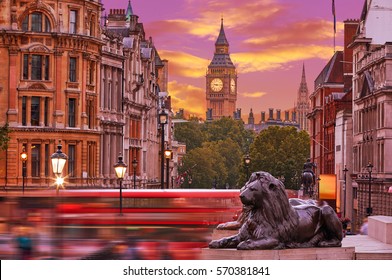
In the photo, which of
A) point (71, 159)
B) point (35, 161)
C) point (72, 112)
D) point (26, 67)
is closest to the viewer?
point (35, 161)

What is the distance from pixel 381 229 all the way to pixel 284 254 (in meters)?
4.14

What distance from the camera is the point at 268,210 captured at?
58.5 ft

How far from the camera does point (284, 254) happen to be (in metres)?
17.5

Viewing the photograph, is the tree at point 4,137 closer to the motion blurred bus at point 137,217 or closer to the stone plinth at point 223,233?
the motion blurred bus at point 137,217

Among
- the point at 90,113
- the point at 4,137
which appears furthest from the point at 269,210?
the point at 90,113

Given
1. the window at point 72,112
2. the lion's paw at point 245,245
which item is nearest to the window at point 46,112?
the window at point 72,112

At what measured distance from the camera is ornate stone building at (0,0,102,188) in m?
76.9

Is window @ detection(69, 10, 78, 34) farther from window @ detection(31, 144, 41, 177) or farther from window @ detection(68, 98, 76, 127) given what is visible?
window @ detection(31, 144, 41, 177)

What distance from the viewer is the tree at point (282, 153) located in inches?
6727

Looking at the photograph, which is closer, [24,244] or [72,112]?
[24,244]

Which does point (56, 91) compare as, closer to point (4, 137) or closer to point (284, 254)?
point (4, 137)

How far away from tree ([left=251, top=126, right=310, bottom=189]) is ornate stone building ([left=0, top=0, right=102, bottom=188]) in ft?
282
